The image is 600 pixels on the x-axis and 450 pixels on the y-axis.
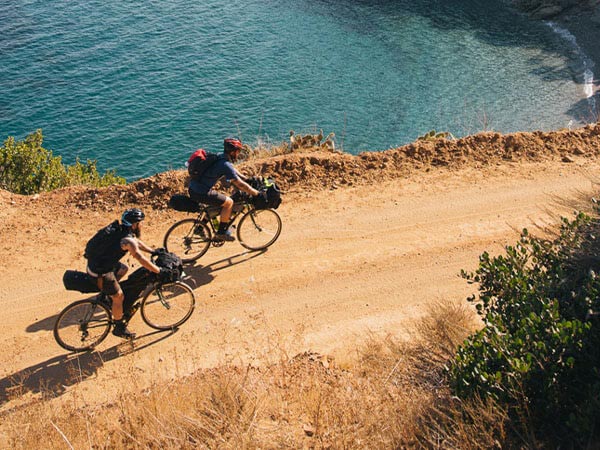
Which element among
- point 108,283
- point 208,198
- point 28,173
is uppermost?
point 208,198

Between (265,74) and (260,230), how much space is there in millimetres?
30018

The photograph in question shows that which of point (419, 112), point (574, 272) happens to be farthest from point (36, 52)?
point (574, 272)

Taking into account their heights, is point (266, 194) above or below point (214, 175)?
below

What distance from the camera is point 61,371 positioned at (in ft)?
29.7

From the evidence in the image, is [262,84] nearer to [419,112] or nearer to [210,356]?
[419,112]

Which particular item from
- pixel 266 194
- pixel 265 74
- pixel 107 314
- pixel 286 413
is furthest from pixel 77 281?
pixel 265 74

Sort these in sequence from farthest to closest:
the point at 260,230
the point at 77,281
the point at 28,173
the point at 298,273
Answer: the point at 28,173 < the point at 260,230 < the point at 298,273 < the point at 77,281

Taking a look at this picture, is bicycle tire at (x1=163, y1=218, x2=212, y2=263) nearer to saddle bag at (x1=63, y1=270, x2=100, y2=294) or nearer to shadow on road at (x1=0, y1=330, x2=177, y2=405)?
shadow on road at (x1=0, y1=330, x2=177, y2=405)

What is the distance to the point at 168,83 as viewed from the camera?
1534 inches

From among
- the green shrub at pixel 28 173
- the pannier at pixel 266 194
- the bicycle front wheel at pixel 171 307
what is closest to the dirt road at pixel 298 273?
the bicycle front wheel at pixel 171 307

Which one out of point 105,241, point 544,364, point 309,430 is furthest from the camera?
point 105,241

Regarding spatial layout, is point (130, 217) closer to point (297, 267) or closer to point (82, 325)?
point (82, 325)

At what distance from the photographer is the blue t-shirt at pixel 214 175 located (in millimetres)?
10938

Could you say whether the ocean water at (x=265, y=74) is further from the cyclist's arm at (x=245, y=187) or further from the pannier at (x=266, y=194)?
the cyclist's arm at (x=245, y=187)
